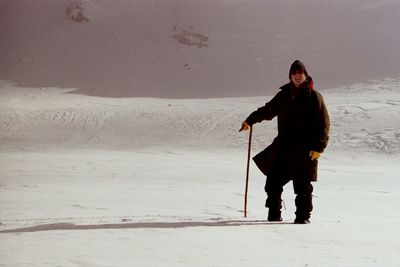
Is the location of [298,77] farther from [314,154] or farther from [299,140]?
[314,154]

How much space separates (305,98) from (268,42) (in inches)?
1242

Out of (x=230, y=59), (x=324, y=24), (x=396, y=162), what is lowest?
(x=396, y=162)

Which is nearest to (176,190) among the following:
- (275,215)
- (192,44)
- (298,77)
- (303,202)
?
(275,215)

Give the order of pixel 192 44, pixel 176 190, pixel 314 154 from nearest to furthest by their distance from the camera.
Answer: pixel 314 154
pixel 176 190
pixel 192 44

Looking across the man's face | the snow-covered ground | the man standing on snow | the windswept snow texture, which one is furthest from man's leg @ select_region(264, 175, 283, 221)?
the windswept snow texture

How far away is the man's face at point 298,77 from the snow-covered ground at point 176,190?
1.15m

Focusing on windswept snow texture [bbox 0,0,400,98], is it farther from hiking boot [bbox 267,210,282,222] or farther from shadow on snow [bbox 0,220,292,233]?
shadow on snow [bbox 0,220,292,233]

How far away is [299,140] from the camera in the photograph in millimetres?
5047

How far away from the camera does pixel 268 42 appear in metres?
36.0

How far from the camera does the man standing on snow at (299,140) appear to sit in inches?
195

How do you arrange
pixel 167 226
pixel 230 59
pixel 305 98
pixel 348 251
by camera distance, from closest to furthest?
pixel 348 251
pixel 167 226
pixel 305 98
pixel 230 59

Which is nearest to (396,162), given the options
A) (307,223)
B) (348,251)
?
(307,223)

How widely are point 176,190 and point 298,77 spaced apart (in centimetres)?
325

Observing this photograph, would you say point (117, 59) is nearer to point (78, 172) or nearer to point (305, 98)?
point (78, 172)
